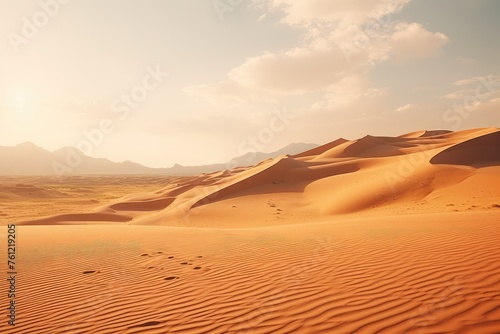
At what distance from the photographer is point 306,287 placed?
4875 mm

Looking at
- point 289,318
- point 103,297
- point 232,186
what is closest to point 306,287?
point 289,318

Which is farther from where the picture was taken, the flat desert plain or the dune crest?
the dune crest

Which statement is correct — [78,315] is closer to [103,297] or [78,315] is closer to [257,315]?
[103,297]

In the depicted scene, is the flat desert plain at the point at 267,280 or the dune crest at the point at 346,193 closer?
the flat desert plain at the point at 267,280

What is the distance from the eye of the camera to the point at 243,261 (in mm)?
6848

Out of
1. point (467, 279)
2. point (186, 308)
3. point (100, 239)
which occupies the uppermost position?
point (100, 239)

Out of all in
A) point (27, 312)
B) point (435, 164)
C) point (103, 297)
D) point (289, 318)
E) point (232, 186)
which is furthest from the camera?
point (232, 186)

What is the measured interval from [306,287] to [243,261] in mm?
2246

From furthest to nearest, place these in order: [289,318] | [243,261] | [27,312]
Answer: [243,261]
[27,312]
[289,318]

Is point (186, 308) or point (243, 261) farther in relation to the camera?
point (243, 261)

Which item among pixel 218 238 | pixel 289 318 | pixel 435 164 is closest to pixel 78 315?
pixel 289 318

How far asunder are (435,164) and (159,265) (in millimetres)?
20313

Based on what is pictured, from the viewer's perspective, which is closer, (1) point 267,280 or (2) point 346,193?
(1) point 267,280

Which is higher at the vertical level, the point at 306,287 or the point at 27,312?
the point at 27,312
